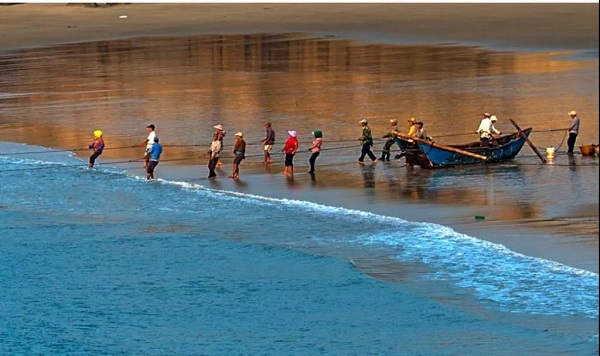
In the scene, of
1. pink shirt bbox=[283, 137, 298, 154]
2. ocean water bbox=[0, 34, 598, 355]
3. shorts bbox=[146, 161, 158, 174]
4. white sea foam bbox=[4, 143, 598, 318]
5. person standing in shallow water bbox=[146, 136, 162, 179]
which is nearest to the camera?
ocean water bbox=[0, 34, 598, 355]

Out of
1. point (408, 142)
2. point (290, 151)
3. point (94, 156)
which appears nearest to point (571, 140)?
point (408, 142)

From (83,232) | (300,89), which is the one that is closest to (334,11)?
(300,89)

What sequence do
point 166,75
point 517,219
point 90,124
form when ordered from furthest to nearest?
1. point 166,75
2. point 90,124
3. point 517,219

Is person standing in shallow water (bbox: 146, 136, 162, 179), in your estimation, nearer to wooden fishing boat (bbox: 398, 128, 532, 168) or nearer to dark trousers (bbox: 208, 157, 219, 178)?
dark trousers (bbox: 208, 157, 219, 178)

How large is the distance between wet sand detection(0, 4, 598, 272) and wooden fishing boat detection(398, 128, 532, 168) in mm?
773

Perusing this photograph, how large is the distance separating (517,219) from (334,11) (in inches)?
2283

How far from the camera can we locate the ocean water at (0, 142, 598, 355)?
18516 millimetres

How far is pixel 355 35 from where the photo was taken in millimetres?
66062

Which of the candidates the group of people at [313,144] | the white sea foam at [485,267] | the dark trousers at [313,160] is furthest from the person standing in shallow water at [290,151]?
the white sea foam at [485,267]

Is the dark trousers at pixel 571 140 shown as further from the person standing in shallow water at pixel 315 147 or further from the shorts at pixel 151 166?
the shorts at pixel 151 166

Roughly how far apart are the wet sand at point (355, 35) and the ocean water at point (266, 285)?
0.78 metres

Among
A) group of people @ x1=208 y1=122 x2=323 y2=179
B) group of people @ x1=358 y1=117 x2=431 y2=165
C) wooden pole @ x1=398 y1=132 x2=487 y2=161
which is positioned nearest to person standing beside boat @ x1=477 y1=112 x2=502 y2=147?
wooden pole @ x1=398 y1=132 x2=487 y2=161

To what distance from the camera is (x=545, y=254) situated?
71.4ft

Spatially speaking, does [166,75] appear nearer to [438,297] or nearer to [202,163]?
[202,163]
